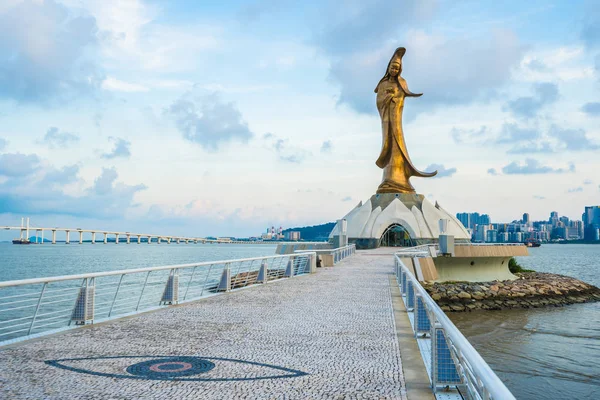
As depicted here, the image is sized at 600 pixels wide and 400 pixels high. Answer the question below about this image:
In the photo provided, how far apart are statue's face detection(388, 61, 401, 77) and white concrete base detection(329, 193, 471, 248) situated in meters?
10.5

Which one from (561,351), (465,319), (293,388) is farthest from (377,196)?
A: (293,388)

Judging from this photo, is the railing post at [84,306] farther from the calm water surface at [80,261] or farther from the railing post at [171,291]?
the calm water surface at [80,261]

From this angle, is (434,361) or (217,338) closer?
(434,361)

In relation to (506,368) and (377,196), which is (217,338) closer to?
(506,368)

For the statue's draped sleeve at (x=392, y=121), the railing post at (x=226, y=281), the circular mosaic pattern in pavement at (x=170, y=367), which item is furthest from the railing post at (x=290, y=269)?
the statue's draped sleeve at (x=392, y=121)

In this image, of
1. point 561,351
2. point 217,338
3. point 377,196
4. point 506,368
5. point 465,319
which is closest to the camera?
point 217,338

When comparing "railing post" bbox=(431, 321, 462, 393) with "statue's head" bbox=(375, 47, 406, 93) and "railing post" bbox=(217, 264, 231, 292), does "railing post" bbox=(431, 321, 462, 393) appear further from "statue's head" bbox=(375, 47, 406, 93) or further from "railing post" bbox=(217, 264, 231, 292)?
"statue's head" bbox=(375, 47, 406, 93)

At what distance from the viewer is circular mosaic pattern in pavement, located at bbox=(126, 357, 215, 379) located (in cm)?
556

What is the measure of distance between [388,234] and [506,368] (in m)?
32.5

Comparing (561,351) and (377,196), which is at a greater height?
(377,196)

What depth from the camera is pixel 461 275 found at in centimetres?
3117

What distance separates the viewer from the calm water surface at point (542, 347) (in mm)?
12234

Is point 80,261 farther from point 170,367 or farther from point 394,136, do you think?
point 170,367

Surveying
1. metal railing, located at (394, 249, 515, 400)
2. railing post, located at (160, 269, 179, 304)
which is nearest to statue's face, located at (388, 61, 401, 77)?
railing post, located at (160, 269, 179, 304)
